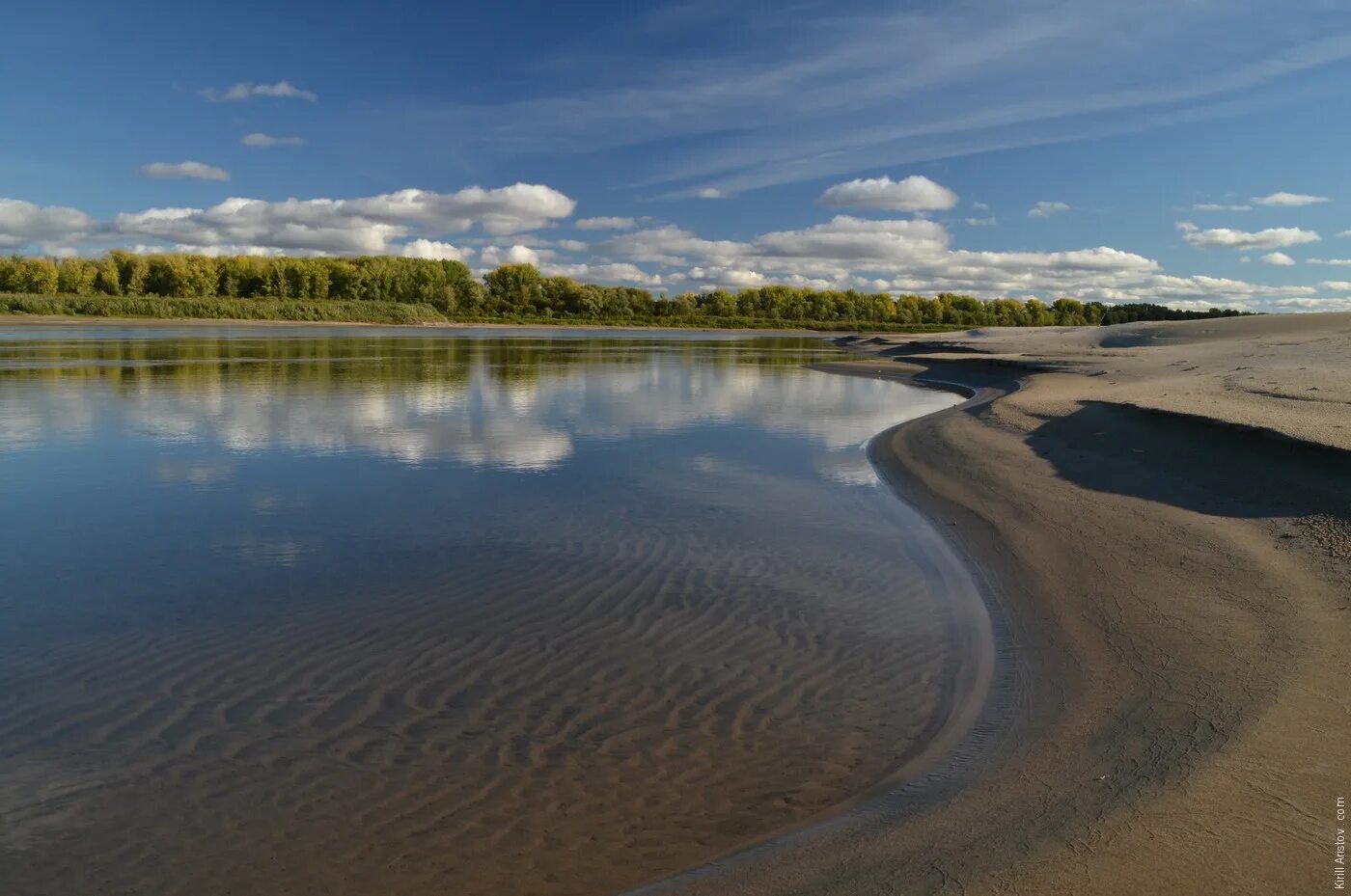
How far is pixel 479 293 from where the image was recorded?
145 meters

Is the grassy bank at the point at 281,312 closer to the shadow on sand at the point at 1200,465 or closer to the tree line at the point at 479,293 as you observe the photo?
the tree line at the point at 479,293

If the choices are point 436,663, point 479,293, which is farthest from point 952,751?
point 479,293

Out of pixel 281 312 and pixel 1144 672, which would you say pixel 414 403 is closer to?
pixel 1144 672

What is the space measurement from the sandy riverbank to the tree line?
91.0 m

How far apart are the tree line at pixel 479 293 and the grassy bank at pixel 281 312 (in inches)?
86.2

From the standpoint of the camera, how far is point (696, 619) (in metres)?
7.65

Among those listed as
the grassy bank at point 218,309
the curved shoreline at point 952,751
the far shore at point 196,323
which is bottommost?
the curved shoreline at point 952,751

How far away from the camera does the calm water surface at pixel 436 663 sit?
4438 mm

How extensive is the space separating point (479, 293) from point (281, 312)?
42088 mm

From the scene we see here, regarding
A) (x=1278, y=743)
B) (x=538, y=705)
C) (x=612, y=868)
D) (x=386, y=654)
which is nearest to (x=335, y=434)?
(x=386, y=654)

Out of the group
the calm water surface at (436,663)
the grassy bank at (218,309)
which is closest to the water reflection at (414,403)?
the calm water surface at (436,663)

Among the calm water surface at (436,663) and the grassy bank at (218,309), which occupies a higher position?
the grassy bank at (218,309)

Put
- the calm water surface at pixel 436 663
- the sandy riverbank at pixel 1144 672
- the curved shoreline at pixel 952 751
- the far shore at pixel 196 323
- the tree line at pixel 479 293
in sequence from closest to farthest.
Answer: the sandy riverbank at pixel 1144 672 < the curved shoreline at pixel 952 751 < the calm water surface at pixel 436 663 < the far shore at pixel 196 323 < the tree line at pixel 479 293

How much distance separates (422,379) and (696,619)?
2577cm
